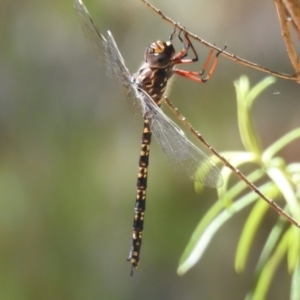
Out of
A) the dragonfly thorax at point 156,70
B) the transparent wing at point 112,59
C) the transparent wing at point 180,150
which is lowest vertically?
the transparent wing at point 180,150

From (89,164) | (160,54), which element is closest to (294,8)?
(160,54)

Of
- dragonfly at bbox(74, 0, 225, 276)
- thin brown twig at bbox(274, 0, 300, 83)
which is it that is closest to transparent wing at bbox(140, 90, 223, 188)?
dragonfly at bbox(74, 0, 225, 276)

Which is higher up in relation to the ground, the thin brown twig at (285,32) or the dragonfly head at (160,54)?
the dragonfly head at (160,54)

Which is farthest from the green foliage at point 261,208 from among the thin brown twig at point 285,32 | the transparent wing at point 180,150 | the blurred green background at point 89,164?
the blurred green background at point 89,164

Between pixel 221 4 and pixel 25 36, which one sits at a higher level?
pixel 25 36

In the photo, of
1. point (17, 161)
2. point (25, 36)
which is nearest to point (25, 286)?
point (17, 161)

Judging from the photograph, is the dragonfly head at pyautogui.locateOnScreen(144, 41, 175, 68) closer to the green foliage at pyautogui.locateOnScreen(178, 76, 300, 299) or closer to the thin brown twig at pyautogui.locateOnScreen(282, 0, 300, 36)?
the green foliage at pyautogui.locateOnScreen(178, 76, 300, 299)

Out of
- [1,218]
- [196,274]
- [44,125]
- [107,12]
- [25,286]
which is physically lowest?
[196,274]

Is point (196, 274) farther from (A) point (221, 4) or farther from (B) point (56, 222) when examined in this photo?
(A) point (221, 4)

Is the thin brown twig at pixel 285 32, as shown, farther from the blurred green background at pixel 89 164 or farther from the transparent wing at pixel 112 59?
the blurred green background at pixel 89 164
